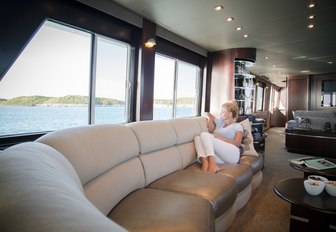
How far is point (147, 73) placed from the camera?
3662mm

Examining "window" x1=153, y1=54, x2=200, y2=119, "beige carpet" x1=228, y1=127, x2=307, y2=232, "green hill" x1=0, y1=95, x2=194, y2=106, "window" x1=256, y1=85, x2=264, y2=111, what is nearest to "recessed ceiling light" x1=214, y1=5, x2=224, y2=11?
"window" x1=153, y1=54, x2=200, y2=119

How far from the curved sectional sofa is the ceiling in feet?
5.51

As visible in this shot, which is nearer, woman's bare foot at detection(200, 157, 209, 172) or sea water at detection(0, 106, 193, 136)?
sea water at detection(0, 106, 193, 136)

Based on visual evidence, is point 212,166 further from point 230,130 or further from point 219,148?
point 230,130

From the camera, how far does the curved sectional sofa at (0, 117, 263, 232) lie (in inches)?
16.6

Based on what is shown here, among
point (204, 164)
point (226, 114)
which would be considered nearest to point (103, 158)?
point (204, 164)

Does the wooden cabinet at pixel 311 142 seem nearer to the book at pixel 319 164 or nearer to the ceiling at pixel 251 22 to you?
the ceiling at pixel 251 22

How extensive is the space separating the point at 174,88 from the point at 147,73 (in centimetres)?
124

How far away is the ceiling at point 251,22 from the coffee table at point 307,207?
2.30 m

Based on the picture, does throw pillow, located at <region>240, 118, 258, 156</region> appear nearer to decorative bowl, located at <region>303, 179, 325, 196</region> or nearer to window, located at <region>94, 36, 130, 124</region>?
decorative bowl, located at <region>303, 179, 325, 196</region>

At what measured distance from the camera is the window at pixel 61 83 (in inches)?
91.7

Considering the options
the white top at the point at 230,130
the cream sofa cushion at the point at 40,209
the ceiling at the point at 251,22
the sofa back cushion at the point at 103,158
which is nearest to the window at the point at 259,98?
the ceiling at the point at 251,22

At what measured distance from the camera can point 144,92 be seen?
3.65 metres

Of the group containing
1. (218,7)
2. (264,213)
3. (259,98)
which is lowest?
(264,213)
